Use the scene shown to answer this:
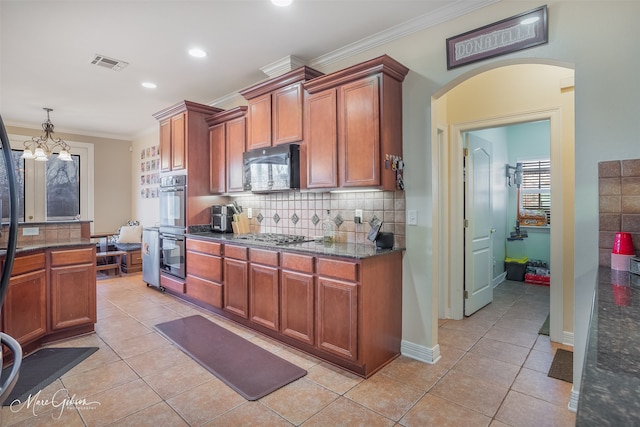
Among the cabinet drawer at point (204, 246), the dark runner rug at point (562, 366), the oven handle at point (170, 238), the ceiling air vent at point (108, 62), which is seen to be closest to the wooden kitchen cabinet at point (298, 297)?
the cabinet drawer at point (204, 246)

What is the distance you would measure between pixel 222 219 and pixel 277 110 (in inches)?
63.9

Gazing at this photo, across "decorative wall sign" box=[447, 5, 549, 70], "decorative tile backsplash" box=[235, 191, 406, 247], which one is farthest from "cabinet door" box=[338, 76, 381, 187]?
"decorative wall sign" box=[447, 5, 549, 70]

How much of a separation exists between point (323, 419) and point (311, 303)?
0.89 meters

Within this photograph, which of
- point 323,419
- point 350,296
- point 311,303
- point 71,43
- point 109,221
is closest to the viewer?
point 323,419

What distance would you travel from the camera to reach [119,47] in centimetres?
316

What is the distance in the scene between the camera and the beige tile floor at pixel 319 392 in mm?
1973

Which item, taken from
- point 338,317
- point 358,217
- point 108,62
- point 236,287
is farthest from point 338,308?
point 108,62

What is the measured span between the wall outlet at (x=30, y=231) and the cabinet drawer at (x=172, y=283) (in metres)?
1.58

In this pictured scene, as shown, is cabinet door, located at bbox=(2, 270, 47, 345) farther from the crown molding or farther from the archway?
the archway

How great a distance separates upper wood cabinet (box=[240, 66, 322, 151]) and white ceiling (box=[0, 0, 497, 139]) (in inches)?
10.2

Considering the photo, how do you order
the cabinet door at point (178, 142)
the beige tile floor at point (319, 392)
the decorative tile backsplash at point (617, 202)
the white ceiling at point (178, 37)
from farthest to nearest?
the cabinet door at point (178, 142) < the white ceiling at point (178, 37) < the beige tile floor at point (319, 392) < the decorative tile backsplash at point (617, 202)

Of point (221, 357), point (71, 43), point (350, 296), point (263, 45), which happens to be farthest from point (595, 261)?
point (71, 43)

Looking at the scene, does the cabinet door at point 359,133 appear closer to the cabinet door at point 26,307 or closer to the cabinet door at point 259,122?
the cabinet door at point 259,122

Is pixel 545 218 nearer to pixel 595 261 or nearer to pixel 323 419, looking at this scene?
pixel 595 261
